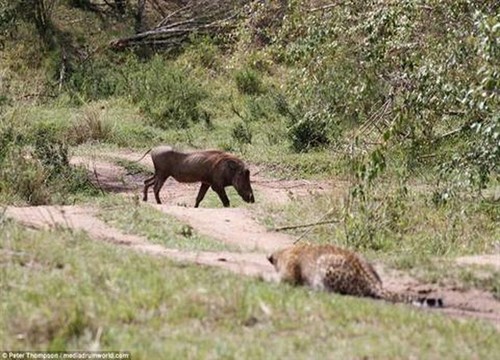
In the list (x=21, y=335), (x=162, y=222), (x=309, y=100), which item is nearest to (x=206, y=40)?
(x=309, y=100)

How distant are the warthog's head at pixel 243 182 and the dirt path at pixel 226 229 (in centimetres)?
38

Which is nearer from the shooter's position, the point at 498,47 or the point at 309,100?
the point at 498,47

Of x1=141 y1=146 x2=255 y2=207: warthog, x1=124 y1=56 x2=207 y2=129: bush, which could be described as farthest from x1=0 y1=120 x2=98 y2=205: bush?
x1=124 y1=56 x2=207 y2=129: bush

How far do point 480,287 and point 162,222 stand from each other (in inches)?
161

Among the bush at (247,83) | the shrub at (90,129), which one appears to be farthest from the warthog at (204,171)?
the bush at (247,83)

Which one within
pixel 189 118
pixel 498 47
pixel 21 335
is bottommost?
pixel 189 118

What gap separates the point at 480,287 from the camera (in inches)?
276

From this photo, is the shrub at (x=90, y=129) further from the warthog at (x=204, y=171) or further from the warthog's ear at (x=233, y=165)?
the warthog's ear at (x=233, y=165)

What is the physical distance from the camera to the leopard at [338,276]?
657 centimetres

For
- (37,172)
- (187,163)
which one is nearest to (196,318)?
(37,172)

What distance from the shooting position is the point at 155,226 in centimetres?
970

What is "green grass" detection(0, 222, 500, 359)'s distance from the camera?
4875 mm

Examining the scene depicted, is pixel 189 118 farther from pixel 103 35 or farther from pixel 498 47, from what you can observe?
pixel 498 47

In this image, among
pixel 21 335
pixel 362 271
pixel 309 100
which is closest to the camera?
pixel 21 335
